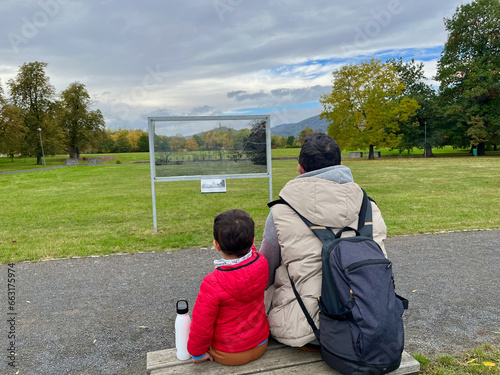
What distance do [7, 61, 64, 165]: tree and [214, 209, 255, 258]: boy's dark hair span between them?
1874 inches

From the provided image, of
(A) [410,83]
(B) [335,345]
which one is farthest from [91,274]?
(A) [410,83]

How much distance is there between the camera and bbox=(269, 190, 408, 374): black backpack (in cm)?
195

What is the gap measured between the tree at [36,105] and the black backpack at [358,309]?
48066mm

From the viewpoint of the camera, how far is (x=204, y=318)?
87.4 inches

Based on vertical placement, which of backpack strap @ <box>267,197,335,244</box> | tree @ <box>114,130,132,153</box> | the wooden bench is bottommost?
the wooden bench

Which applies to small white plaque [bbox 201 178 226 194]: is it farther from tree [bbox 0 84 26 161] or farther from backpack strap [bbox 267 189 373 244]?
tree [bbox 0 84 26 161]

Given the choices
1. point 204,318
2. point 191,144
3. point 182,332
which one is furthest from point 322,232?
point 191,144

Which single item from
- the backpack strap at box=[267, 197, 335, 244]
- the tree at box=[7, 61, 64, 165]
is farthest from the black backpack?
the tree at box=[7, 61, 64, 165]

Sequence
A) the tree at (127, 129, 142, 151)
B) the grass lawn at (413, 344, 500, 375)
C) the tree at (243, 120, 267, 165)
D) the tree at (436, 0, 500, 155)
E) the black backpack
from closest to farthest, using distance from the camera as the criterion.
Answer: the black backpack → the grass lawn at (413, 344, 500, 375) → the tree at (243, 120, 267, 165) → the tree at (436, 0, 500, 155) → the tree at (127, 129, 142, 151)

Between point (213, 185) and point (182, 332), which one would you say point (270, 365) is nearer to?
point (182, 332)

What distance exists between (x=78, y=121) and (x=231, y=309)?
57.4 meters

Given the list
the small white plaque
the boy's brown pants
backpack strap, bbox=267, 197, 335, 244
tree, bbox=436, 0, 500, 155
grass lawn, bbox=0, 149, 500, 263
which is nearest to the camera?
backpack strap, bbox=267, 197, 335, 244

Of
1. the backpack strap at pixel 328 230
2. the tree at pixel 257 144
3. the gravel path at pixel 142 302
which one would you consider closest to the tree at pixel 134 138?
the tree at pixel 257 144

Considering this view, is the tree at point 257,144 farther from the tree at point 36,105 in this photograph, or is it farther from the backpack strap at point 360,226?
the tree at point 36,105
